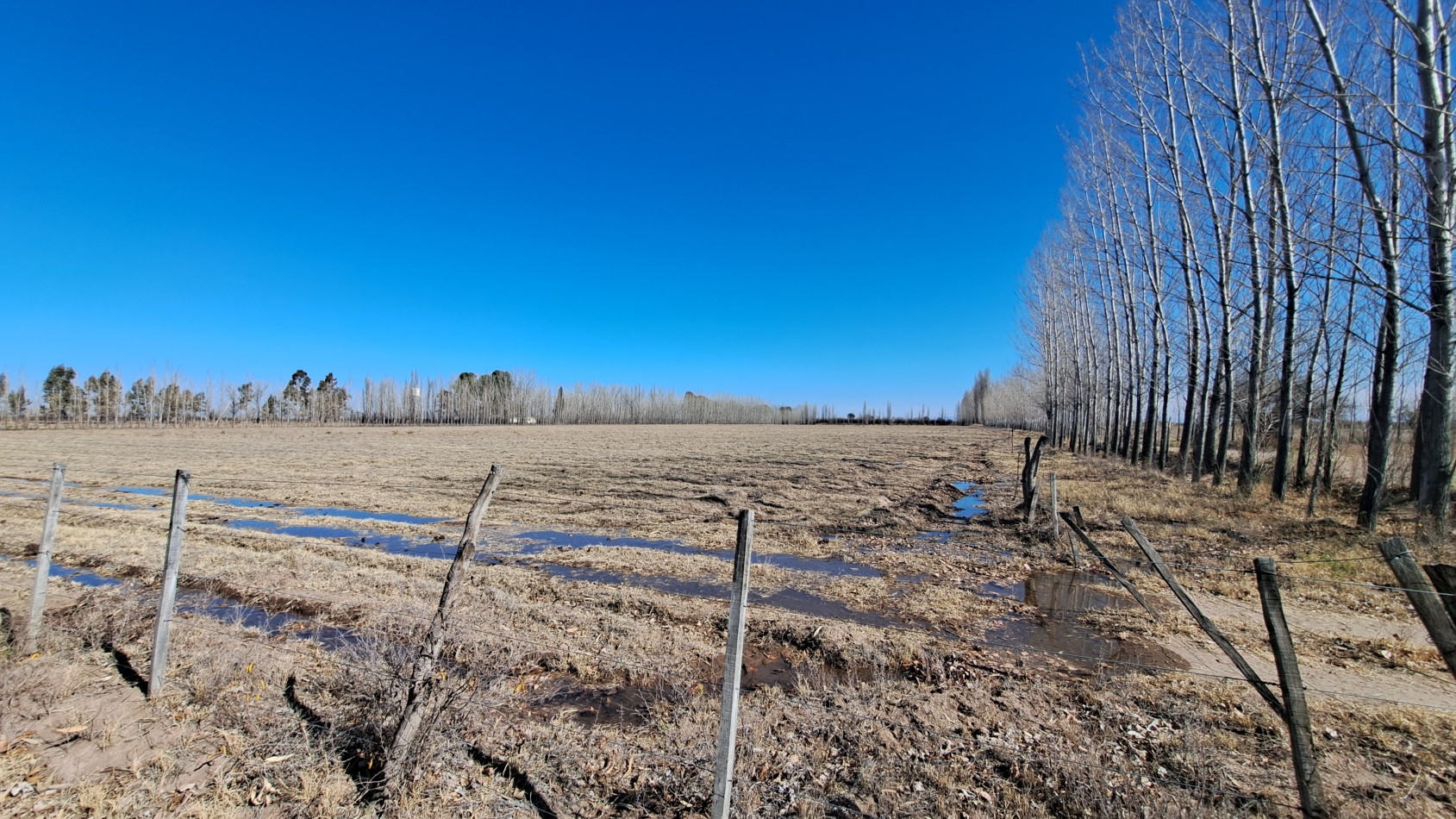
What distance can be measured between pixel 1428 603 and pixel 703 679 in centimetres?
454

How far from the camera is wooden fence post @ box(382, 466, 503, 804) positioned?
3441 millimetres

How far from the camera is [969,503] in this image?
16.7 m

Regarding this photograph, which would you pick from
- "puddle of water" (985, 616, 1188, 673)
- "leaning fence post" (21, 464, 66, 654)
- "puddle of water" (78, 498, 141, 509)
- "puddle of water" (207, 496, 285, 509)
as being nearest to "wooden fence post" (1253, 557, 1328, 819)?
"puddle of water" (985, 616, 1188, 673)

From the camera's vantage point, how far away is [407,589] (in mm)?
7539

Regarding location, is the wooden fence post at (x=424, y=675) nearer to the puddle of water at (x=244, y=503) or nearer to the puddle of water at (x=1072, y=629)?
the puddle of water at (x=1072, y=629)

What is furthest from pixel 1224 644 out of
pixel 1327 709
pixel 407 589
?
pixel 407 589

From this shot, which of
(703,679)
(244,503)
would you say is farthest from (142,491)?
(703,679)

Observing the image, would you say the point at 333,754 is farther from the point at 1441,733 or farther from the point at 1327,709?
the point at 1441,733

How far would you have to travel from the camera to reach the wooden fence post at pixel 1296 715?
2.96m

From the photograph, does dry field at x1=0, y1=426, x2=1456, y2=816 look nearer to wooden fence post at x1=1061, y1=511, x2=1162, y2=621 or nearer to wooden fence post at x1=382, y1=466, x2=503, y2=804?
wooden fence post at x1=382, y1=466, x2=503, y2=804

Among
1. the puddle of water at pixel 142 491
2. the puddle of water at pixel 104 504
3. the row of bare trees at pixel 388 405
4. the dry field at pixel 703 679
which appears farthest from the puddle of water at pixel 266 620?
the row of bare trees at pixel 388 405

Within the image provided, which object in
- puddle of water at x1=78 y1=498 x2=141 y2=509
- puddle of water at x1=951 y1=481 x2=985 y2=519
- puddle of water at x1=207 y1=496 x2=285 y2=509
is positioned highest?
puddle of water at x1=951 y1=481 x2=985 y2=519

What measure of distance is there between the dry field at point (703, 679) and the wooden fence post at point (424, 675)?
6.3 inches

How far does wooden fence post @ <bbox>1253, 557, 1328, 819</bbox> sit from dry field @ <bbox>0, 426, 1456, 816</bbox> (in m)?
0.46
